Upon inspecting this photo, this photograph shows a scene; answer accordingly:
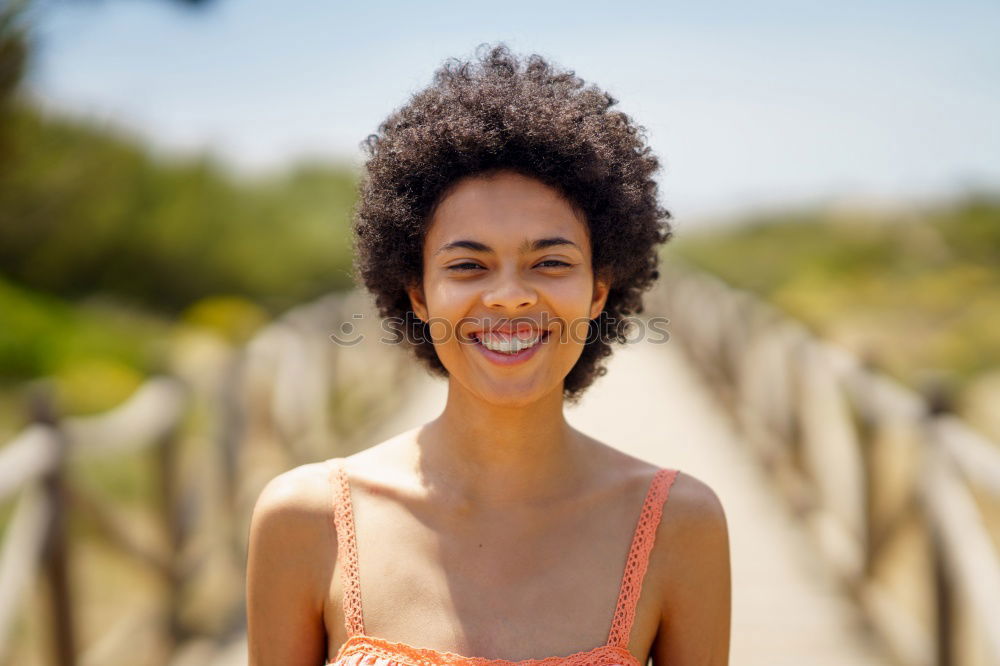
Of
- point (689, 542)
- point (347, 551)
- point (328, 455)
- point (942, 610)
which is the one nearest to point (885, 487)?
point (942, 610)

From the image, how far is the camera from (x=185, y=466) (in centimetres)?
760

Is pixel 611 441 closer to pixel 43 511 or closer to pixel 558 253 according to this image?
pixel 43 511

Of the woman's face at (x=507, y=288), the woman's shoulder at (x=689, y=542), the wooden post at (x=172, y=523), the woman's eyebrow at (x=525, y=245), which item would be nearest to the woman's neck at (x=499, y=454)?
the woman's face at (x=507, y=288)

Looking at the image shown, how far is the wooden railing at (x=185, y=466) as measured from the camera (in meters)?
3.73

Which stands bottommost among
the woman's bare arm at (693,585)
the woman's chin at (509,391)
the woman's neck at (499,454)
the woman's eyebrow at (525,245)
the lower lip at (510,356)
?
the woman's bare arm at (693,585)

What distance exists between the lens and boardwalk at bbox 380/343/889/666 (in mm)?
4914

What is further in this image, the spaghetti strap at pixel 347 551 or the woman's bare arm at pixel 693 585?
the woman's bare arm at pixel 693 585

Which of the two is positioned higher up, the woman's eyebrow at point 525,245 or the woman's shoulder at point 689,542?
the woman's eyebrow at point 525,245

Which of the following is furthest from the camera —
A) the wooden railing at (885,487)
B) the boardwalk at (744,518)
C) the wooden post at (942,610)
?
the boardwalk at (744,518)

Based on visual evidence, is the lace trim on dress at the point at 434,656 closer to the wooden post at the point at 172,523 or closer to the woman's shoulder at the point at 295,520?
the woman's shoulder at the point at 295,520

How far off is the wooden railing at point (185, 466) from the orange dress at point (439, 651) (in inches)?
58.9

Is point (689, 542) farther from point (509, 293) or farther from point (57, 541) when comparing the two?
point (57, 541)

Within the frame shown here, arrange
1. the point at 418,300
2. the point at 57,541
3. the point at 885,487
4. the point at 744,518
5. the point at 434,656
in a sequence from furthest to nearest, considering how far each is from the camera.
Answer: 1. the point at 744,518
2. the point at 885,487
3. the point at 57,541
4. the point at 418,300
5. the point at 434,656

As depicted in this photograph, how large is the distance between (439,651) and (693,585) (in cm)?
56
